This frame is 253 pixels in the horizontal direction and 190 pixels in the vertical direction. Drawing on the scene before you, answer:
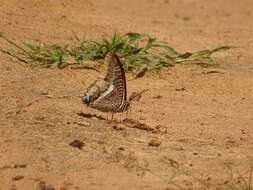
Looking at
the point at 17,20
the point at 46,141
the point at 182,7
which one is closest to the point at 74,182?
the point at 46,141

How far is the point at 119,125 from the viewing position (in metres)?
4.55

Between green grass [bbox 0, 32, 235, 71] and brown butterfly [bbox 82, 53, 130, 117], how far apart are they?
1221mm

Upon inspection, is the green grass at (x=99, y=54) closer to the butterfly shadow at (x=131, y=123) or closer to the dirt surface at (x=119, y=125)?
the dirt surface at (x=119, y=125)

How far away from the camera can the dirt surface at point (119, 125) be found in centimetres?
388

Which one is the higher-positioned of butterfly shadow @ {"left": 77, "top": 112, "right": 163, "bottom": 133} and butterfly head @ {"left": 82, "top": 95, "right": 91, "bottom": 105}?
butterfly head @ {"left": 82, "top": 95, "right": 91, "bottom": 105}

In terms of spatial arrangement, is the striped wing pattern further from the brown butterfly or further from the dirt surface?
the dirt surface

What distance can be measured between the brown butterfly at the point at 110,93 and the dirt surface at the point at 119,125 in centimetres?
11

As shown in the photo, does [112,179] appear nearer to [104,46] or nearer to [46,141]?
[46,141]

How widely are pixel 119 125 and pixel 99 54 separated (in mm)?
1487

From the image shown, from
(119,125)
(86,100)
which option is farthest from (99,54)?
(119,125)

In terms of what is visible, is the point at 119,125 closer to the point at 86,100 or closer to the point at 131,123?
the point at 131,123

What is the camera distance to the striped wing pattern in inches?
176

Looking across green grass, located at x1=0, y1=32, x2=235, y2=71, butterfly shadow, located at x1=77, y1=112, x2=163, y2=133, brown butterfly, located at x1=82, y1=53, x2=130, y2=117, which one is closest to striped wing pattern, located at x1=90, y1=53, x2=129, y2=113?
brown butterfly, located at x1=82, y1=53, x2=130, y2=117

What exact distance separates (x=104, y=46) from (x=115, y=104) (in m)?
1.50
